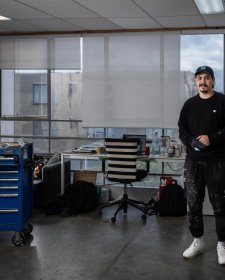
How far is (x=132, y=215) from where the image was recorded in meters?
5.72

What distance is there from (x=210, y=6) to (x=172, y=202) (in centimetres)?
240

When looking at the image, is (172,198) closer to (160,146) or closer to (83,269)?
(160,146)

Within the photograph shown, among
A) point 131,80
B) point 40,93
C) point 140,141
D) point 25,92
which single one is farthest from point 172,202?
point 25,92

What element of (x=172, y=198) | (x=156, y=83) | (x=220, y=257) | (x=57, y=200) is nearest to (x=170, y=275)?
(x=220, y=257)

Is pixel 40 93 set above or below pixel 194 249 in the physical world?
above

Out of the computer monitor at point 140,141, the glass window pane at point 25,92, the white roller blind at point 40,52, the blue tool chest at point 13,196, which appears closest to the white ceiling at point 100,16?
the white roller blind at point 40,52

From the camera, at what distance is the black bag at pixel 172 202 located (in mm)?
5605

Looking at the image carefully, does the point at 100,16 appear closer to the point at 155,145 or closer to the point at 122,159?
the point at 122,159

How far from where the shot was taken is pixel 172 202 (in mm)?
5633

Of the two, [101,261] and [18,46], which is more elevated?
[18,46]

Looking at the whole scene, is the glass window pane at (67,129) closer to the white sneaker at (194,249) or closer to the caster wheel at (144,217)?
the caster wheel at (144,217)

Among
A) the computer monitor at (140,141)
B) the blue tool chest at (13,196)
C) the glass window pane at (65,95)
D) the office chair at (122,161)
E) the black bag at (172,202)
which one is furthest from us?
the glass window pane at (65,95)

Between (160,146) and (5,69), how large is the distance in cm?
276

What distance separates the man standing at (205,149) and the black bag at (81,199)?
7.07 ft
